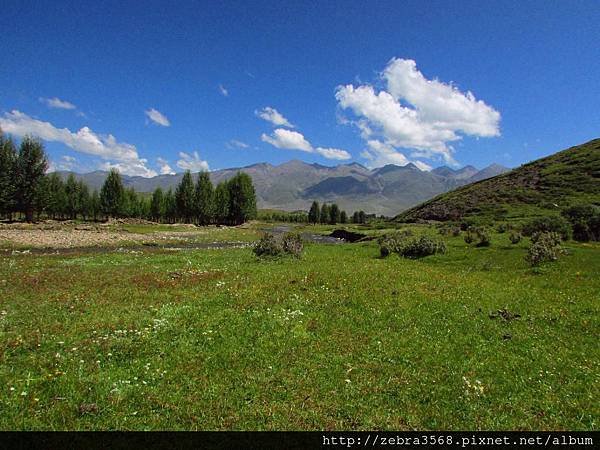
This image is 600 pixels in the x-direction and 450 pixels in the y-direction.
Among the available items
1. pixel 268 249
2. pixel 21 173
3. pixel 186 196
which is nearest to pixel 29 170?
pixel 21 173

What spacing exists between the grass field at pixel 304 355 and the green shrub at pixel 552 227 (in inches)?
747

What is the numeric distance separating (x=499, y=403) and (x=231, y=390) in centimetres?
789

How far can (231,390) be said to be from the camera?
10.2m

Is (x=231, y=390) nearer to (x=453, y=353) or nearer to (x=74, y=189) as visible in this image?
(x=453, y=353)

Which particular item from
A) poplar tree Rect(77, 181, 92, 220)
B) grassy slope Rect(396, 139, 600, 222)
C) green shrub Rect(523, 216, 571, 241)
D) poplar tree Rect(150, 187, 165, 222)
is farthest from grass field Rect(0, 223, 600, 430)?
poplar tree Rect(77, 181, 92, 220)

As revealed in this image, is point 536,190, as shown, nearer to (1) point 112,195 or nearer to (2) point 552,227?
(2) point 552,227

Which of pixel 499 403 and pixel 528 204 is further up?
pixel 528 204

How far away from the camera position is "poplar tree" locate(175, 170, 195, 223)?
14288 cm

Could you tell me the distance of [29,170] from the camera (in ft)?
315

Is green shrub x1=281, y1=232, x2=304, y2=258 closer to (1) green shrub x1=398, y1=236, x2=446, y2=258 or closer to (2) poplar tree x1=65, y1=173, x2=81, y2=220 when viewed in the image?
(1) green shrub x1=398, y1=236, x2=446, y2=258

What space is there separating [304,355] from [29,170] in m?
115

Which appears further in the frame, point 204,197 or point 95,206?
point 95,206

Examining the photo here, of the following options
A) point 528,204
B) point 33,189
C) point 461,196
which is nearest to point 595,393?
point 528,204

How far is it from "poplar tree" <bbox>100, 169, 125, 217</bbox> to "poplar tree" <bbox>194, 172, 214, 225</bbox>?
29806 mm
